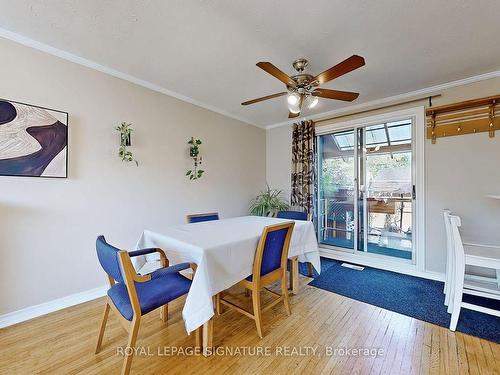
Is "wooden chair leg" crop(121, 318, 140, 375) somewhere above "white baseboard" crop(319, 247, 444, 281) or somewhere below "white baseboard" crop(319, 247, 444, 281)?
above

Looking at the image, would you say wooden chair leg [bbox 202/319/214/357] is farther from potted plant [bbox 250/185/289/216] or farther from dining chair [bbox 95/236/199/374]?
potted plant [bbox 250/185/289/216]

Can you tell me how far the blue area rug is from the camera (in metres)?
1.97

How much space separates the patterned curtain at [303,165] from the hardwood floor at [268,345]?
6.61 feet

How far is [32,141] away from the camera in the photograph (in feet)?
6.64

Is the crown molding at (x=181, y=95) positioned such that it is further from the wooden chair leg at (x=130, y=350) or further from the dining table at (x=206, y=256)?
the wooden chair leg at (x=130, y=350)

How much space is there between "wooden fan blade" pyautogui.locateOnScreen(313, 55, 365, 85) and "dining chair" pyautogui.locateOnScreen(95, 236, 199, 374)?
183cm

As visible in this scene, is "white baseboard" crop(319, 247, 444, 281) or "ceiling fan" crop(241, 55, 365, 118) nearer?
"ceiling fan" crop(241, 55, 365, 118)

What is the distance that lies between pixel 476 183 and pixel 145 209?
396 cm

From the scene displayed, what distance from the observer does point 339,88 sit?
9.66 ft

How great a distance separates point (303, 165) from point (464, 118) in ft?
6.96

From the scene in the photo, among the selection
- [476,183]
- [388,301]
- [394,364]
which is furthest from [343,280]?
[476,183]

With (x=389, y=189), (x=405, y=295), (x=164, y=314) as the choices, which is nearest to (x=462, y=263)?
(x=405, y=295)

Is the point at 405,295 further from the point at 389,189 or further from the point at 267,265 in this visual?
the point at 267,265

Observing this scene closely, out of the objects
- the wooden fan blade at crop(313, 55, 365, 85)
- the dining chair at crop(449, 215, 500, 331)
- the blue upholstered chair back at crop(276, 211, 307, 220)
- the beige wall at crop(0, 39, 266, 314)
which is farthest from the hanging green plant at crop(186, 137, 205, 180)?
the dining chair at crop(449, 215, 500, 331)
